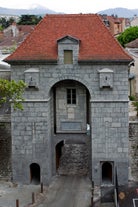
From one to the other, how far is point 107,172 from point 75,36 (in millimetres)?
11177

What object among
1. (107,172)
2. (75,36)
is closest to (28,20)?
(75,36)

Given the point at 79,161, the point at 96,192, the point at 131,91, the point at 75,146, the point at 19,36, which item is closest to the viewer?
the point at 96,192

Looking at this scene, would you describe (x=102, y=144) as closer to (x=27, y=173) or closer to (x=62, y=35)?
(x=27, y=173)

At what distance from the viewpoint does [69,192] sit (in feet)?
107

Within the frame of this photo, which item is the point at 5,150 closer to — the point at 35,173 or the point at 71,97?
→ the point at 35,173

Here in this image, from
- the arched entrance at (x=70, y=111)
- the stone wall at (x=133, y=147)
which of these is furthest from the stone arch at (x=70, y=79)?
the stone wall at (x=133, y=147)

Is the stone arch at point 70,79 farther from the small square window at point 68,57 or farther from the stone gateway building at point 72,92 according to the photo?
the small square window at point 68,57

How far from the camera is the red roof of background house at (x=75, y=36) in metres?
32.5

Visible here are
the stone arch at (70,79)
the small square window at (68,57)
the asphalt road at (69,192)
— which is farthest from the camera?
the stone arch at (70,79)

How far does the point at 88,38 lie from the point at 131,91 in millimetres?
22095

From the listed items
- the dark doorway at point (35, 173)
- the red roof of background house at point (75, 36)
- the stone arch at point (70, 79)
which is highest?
the red roof of background house at point (75, 36)

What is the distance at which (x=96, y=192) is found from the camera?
3238 cm

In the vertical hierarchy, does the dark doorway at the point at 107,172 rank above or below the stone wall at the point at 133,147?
below

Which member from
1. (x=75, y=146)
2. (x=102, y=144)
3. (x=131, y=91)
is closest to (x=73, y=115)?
→ (x=102, y=144)
